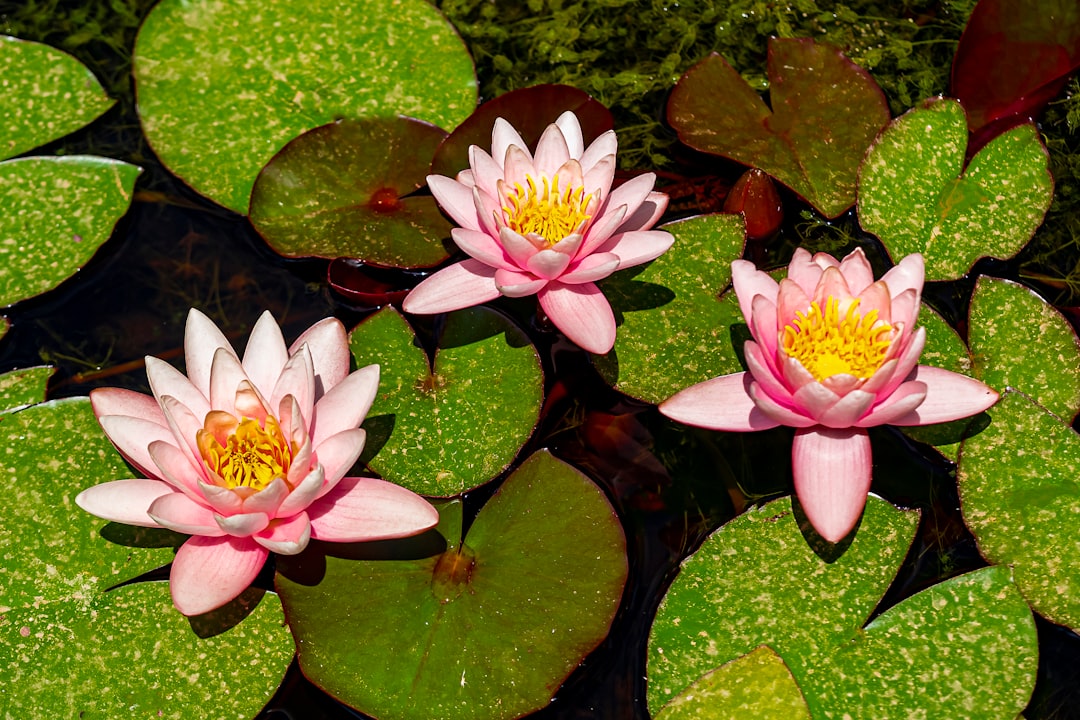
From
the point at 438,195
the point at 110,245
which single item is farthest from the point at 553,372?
the point at 110,245

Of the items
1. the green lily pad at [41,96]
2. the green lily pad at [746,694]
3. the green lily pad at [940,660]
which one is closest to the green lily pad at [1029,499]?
the green lily pad at [940,660]

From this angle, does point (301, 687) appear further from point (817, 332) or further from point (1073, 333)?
point (1073, 333)

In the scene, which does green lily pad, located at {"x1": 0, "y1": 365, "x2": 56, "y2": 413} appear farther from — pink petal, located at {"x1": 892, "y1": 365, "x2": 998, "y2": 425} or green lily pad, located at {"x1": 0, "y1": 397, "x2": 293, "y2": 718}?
pink petal, located at {"x1": 892, "y1": 365, "x2": 998, "y2": 425}

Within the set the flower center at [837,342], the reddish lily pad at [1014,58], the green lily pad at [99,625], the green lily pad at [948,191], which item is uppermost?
the reddish lily pad at [1014,58]

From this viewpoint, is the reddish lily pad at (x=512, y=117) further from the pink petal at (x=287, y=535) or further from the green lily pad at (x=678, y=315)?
the pink petal at (x=287, y=535)

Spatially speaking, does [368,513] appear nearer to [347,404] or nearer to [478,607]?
[347,404]
